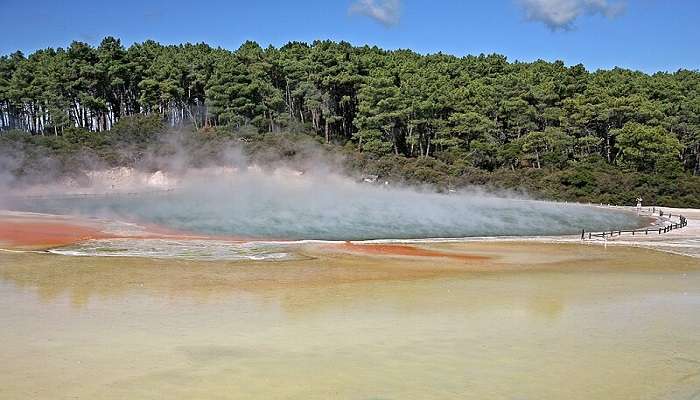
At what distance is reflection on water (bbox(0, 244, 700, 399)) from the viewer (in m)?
9.39

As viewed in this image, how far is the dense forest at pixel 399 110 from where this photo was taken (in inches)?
2292

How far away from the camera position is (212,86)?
67.6 meters

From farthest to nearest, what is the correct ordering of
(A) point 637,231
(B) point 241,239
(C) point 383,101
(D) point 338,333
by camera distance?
(C) point 383,101 → (A) point 637,231 → (B) point 241,239 → (D) point 338,333

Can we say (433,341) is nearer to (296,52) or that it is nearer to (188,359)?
(188,359)

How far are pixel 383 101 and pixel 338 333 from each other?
2039 inches

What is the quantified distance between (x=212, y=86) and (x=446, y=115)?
2395 centimetres

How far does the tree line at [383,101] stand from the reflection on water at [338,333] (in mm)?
43293

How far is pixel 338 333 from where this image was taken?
40.0 ft

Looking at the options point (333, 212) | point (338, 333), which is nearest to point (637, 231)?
point (333, 212)

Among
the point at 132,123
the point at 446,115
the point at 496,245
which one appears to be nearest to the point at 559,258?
the point at 496,245

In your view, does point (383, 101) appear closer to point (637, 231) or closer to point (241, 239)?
point (637, 231)

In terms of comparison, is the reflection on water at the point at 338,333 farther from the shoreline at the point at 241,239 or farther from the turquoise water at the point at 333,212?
the turquoise water at the point at 333,212

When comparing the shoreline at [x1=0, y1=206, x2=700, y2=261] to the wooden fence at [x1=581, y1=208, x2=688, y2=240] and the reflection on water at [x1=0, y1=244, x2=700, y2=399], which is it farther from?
the reflection on water at [x1=0, y1=244, x2=700, y2=399]

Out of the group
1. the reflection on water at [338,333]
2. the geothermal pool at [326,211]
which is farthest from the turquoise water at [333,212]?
the reflection on water at [338,333]
